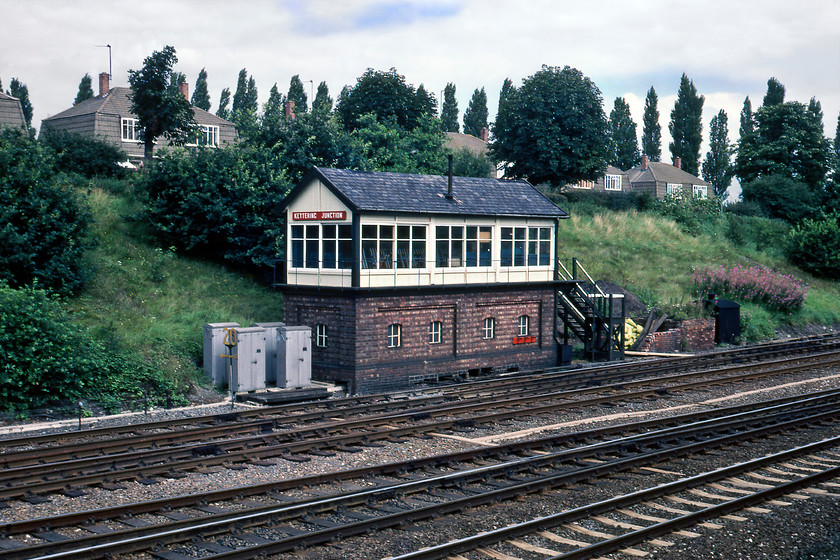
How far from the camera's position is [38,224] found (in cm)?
2323

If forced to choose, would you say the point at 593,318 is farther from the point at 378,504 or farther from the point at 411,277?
the point at 378,504

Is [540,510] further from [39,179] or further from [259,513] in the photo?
[39,179]

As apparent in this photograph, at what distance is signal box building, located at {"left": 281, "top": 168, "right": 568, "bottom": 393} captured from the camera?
22.4m

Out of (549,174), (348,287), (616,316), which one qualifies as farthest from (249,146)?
(549,174)

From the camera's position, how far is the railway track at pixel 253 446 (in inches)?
488

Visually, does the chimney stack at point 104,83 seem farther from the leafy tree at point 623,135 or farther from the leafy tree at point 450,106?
the leafy tree at point 623,135

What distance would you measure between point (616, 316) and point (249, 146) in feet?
52.7

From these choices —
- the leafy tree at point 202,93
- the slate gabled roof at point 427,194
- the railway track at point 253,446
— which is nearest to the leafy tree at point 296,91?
the leafy tree at point 202,93

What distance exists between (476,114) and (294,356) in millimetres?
71120

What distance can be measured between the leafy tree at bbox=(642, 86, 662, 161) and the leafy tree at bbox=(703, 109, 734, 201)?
541 cm

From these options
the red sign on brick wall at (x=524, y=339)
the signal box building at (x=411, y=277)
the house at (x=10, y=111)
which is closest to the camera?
the signal box building at (x=411, y=277)

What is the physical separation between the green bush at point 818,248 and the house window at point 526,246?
28.2 meters

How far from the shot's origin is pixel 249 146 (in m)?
32.5

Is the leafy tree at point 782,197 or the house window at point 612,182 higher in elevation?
the house window at point 612,182
